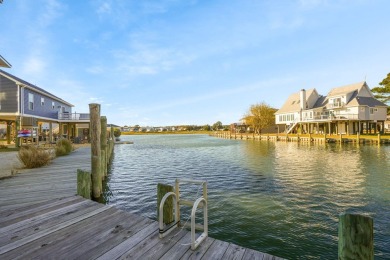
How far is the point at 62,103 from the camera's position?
38.4 metres

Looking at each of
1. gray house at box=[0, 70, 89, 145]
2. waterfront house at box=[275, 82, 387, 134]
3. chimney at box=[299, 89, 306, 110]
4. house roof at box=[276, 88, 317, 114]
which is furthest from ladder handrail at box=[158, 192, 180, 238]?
house roof at box=[276, 88, 317, 114]

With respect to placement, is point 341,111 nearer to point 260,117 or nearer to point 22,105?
point 260,117

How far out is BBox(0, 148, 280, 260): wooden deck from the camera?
4.06m

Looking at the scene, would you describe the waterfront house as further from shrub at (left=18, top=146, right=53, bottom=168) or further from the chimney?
shrub at (left=18, top=146, right=53, bottom=168)

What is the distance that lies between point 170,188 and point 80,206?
3.32m

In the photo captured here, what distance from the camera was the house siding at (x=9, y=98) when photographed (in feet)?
80.1

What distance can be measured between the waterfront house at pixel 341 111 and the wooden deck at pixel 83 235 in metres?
43.5

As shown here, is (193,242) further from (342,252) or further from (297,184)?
(297,184)

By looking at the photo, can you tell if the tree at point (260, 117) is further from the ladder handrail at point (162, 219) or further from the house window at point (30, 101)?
the ladder handrail at point (162, 219)

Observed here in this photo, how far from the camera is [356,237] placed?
3262mm

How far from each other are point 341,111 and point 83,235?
55.5 m

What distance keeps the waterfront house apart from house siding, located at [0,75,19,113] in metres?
46.4

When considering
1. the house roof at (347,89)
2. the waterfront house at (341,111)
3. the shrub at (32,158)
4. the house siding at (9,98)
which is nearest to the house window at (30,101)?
the house siding at (9,98)

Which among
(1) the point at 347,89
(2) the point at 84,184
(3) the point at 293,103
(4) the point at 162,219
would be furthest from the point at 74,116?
(1) the point at 347,89
